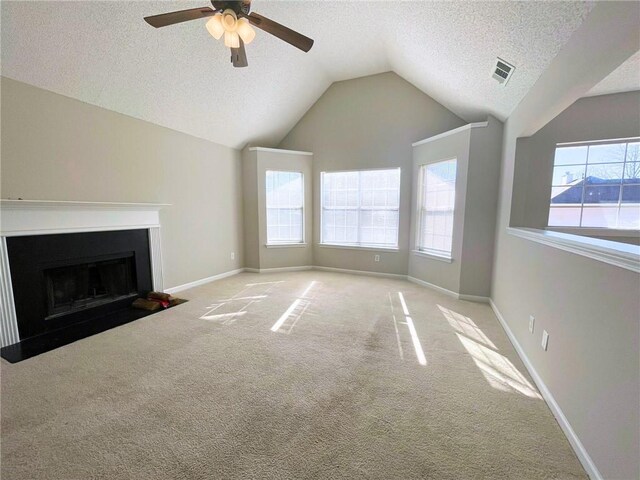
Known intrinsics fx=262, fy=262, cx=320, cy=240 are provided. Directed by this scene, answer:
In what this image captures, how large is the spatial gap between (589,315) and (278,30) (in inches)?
110

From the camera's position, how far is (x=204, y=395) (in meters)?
1.86

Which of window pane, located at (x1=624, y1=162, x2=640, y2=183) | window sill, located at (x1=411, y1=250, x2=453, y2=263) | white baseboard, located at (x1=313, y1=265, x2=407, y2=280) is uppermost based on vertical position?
window pane, located at (x1=624, y1=162, x2=640, y2=183)

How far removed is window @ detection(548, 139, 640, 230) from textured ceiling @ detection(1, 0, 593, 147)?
122cm

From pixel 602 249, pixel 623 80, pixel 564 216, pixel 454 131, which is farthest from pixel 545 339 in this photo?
pixel 623 80

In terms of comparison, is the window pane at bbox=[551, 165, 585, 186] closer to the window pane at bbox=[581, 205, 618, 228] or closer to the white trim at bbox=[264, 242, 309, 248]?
the window pane at bbox=[581, 205, 618, 228]

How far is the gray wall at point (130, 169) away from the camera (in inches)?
99.0

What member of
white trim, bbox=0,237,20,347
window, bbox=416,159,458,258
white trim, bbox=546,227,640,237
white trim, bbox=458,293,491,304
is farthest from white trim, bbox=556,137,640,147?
white trim, bbox=0,237,20,347

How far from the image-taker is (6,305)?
7.98 ft

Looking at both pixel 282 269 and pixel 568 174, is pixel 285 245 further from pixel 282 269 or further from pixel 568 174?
pixel 568 174

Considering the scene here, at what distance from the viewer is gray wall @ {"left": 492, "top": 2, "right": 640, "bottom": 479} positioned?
117cm

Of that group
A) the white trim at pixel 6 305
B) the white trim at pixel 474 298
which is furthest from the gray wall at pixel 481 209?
the white trim at pixel 6 305

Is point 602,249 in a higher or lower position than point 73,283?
higher

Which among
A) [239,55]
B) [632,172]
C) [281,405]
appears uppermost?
[239,55]

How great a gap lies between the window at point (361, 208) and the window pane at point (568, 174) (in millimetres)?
2186
